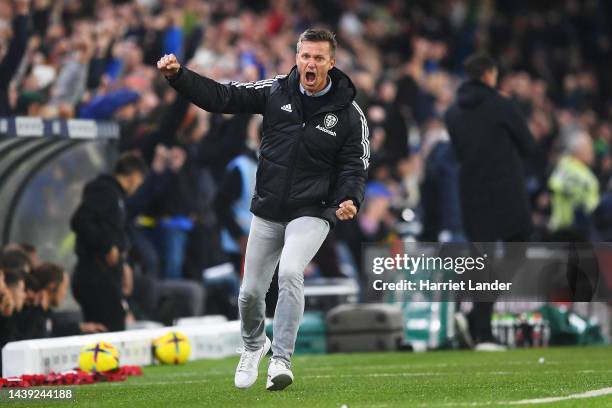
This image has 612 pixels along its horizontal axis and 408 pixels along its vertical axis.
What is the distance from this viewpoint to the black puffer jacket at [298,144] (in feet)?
30.9

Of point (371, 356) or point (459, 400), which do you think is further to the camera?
point (371, 356)

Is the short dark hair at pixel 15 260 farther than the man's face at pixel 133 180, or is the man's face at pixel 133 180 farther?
the man's face at pixel 133 180

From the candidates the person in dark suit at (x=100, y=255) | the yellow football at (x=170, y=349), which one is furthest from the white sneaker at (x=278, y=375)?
the person in dark suit at (x=100, y=255)

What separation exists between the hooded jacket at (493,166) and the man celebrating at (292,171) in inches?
174

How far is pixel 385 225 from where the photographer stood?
19438 millimetres

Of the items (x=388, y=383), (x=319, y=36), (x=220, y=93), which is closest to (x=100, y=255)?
(x=388, y=383)

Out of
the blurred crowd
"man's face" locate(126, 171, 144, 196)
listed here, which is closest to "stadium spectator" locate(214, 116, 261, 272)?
the blurred crowd

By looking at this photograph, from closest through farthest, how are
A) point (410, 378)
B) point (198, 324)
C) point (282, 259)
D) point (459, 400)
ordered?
point (459, 400)
point (282, 259)
point (410, 378)
point (198, 324)

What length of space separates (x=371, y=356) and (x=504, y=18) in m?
18.7

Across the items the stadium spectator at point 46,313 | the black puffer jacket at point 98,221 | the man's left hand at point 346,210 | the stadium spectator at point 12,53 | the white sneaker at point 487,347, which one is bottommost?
the white sneaker at point 487,347

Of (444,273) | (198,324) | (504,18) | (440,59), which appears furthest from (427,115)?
(444,273)

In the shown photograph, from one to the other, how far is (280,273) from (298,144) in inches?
→ 30.9

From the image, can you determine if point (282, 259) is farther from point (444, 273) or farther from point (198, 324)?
point (198, 324)

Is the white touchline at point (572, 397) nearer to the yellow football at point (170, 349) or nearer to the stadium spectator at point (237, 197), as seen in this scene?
the yellow football at point (170, 349)
